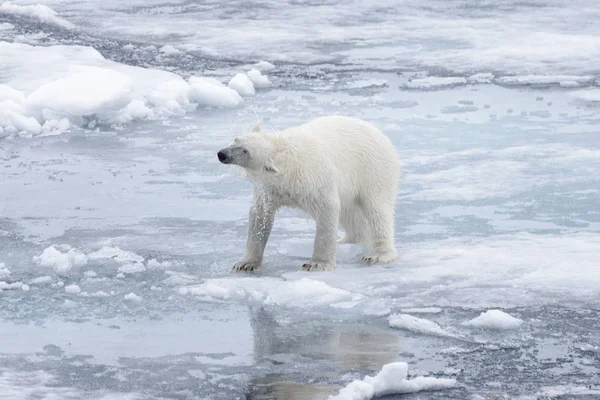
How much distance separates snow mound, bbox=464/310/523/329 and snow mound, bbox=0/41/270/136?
18.8 ft

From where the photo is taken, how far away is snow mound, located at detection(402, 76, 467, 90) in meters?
11.9

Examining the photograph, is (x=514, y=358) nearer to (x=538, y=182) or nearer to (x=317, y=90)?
(x=538, y=182)

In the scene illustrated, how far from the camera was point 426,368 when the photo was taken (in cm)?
455

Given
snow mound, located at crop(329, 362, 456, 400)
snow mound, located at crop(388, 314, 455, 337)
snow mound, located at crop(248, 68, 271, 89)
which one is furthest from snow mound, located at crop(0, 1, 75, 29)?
snow mound, located at crop(329, 362, 456, 400)

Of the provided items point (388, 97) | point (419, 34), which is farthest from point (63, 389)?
point (419, 34)

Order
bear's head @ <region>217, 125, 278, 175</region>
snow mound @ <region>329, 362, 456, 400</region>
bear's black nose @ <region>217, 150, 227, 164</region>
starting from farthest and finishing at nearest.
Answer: bear's head @ <region>217, 125, 278, 175</region>
bear's black nose @ <region>217, 150, 227, 164</region>
snow mound @ <region>329, 362, 456, 400</region>

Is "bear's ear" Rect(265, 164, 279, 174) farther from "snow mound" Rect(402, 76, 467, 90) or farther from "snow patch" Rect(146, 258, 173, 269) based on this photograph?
"snow mound" Rect(402, 76, 467, 90)

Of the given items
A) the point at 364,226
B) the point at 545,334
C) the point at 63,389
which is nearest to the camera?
the point at 63,389

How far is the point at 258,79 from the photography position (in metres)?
12.0

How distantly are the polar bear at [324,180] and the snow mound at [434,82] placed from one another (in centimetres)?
532

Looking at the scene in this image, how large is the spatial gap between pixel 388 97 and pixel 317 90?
82cm

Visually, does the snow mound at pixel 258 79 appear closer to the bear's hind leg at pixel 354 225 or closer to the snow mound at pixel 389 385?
the bear's hind leg at pixel 354 225

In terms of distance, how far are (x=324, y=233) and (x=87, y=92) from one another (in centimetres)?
467

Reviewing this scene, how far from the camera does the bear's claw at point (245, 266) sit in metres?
6.12
